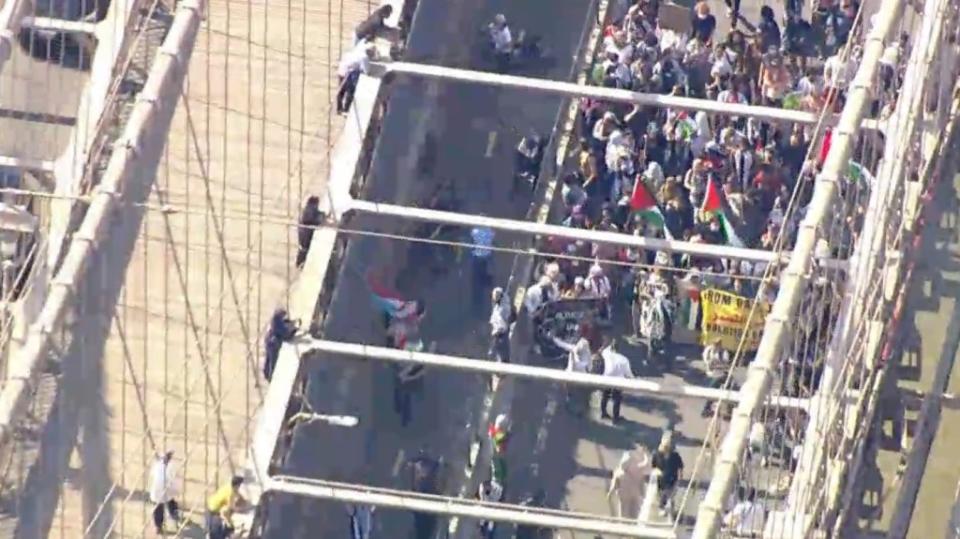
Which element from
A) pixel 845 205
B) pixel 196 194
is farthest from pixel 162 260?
pixel 845 205

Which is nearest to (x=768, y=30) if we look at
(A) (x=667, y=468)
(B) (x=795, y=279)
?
(A) (x=667, y=468)

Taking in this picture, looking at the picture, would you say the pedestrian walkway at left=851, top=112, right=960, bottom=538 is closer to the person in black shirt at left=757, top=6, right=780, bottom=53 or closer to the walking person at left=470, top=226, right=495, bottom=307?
the person in black shirt at left=757, top=6, right=780, bottom=53

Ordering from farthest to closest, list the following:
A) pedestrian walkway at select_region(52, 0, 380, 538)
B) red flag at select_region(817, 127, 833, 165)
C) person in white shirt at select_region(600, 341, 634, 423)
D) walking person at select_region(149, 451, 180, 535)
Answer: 1. red flag at select_region(817, 127, 833, 165)
2. person in white shirt at select_region(600, 341, 634, 423)
3. pedestrian walkway at select_region(52, 0, 380, 538)
4. walking person at select_region(149, 451, 180, 535)

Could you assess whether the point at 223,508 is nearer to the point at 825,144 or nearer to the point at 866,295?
the point at 866,295

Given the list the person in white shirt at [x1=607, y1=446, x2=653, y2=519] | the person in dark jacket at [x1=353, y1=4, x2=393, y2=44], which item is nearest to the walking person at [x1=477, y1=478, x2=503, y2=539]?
the person in white shirt at [x1=607, y1=446, x2=653, y2=519]

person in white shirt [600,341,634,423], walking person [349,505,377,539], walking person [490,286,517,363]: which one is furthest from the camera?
walking person [490,286,517,363]

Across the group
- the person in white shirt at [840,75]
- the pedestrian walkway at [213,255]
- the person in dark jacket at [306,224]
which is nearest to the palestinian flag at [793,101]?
the person in white shirt at [840,75]

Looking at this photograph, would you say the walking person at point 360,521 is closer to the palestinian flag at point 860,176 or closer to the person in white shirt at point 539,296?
the person in white shirt at point 539,296

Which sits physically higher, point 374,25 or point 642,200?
point 374,25
